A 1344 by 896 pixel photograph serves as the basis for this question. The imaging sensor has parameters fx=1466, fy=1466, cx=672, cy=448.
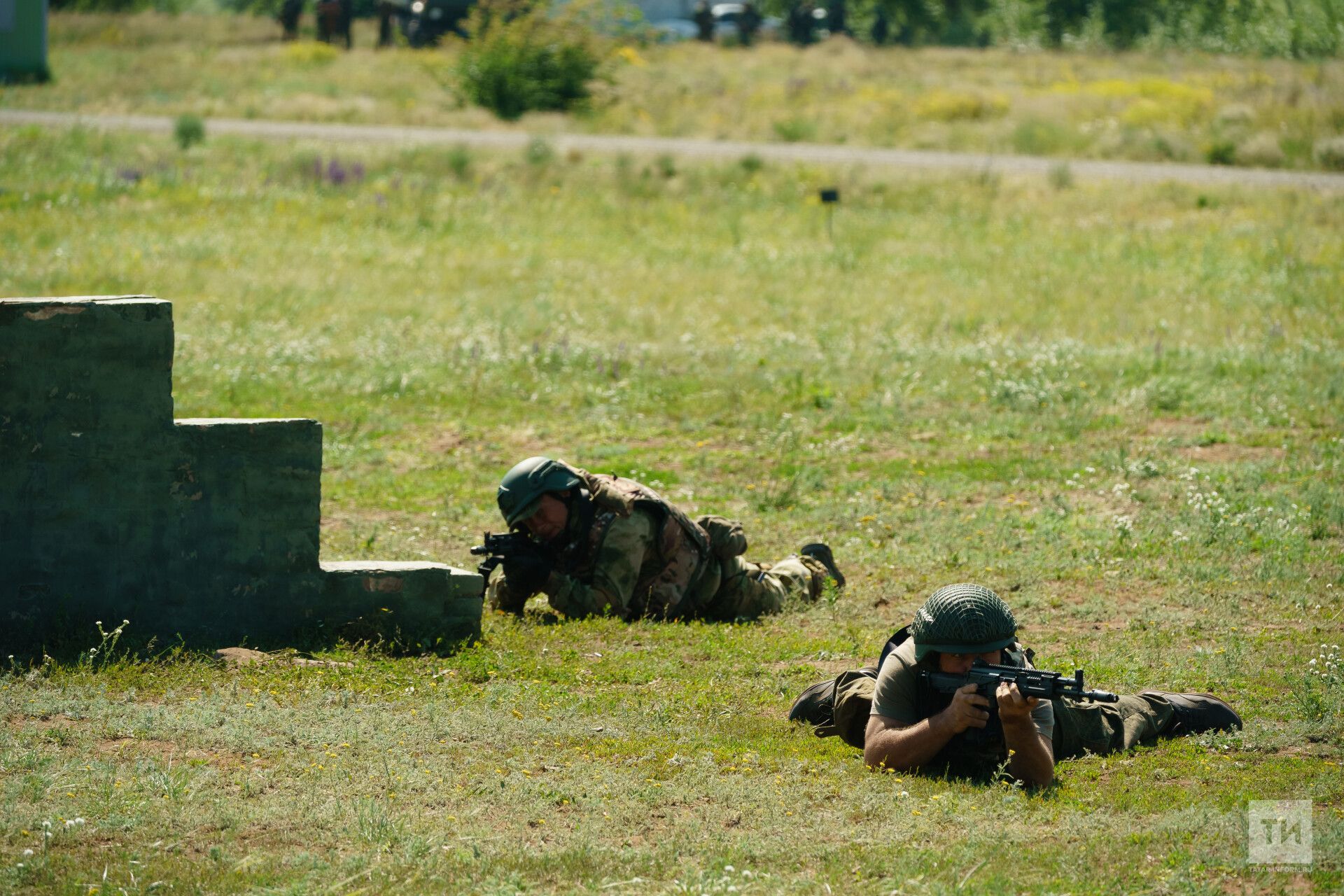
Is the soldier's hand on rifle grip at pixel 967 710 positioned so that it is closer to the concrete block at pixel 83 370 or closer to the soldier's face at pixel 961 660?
the soldier's face at pixel 961 660

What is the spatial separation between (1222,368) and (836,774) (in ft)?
32.9

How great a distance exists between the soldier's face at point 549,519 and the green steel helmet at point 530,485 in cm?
4

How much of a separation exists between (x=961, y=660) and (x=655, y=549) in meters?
3.01

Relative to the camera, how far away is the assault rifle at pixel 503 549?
819cm

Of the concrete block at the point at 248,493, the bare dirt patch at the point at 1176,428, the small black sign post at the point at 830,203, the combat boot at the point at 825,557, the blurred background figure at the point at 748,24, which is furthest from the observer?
the blurred background figure at the point at 748,24

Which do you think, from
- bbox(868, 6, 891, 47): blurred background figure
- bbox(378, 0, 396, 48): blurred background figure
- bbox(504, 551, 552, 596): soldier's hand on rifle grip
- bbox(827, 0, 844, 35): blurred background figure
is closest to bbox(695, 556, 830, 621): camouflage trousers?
bbox(504, 551, 552, 596): soldier's hand on rifle grip

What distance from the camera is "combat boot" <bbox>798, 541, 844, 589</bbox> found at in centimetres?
905

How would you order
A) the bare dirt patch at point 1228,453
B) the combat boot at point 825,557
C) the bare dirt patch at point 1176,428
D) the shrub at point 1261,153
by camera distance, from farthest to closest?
1. the shrub at point 1261,153
2. the bare dirt patch at point 1176,428
3. the bare dirt patch at point 1228,453
4. the combat boot at point 825,557

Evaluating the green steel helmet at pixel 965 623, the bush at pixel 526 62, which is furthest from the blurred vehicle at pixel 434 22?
the green steel helmet at pixel 965 623

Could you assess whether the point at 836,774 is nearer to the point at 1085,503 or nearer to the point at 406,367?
the point at 1085,503

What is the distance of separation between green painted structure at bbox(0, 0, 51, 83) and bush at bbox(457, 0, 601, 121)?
1129 centimetres

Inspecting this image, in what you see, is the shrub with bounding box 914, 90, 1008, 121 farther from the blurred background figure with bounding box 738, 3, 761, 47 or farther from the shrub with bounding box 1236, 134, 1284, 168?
the blurred background figure with bounding box 738, 3, 761, 47

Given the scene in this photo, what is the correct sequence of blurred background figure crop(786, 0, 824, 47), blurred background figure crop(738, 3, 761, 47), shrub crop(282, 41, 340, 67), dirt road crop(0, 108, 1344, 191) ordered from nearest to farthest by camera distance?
dirt road crop(0, 108, 1344, 191)
shrub crop(282, 41, 340, 67)
blurred background figure crop(738, 3, 761, 47)
blurred background figure crop(786, 0, 824, 47)

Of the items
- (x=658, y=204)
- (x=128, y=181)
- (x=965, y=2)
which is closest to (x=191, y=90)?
(x=128, y=181)
